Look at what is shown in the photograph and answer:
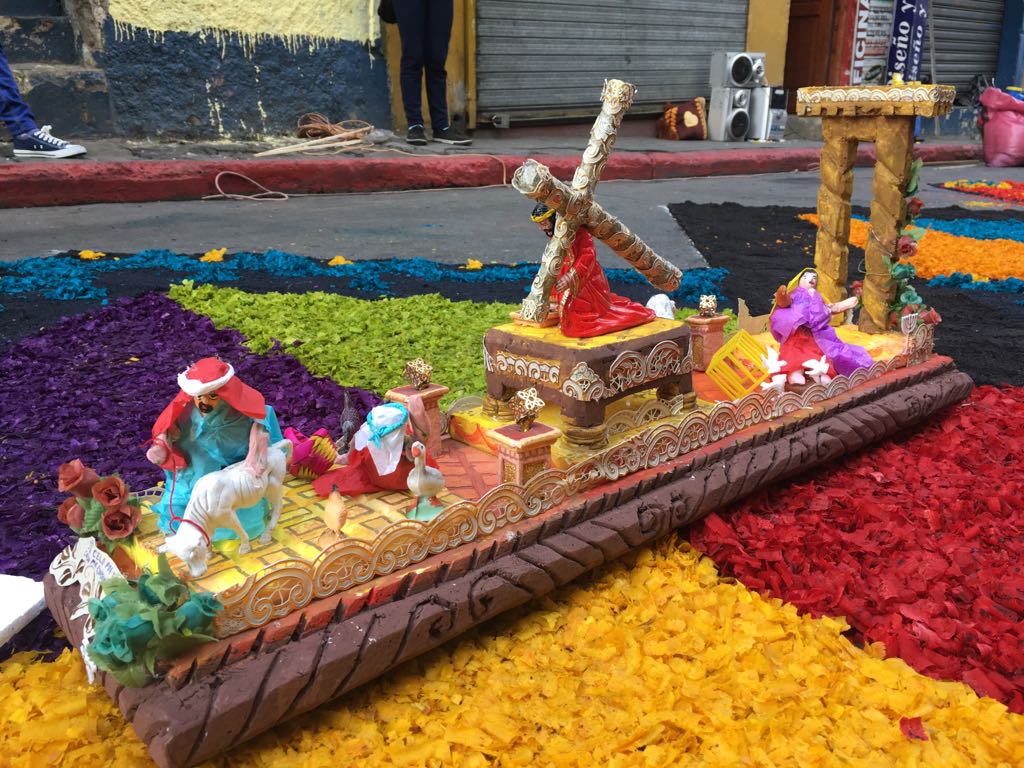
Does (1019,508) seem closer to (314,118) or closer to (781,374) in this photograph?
(781,374)

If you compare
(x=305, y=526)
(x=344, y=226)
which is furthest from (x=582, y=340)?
(x=344, y=226)

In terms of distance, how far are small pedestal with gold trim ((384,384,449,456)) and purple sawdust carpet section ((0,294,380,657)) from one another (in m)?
0.81

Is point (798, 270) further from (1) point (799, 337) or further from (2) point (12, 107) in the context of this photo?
(2) point (12, 107)

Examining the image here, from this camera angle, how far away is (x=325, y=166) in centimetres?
852

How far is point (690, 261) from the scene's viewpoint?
651cm

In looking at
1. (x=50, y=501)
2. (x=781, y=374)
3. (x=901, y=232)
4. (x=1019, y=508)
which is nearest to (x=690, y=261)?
(x=901, y=232)

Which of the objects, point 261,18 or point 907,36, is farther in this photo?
point 907,36

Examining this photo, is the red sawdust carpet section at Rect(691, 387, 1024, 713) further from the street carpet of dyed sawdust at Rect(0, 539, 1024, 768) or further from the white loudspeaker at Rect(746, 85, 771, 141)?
the white loudspeaker at Rect(746, 85, 771, 141)

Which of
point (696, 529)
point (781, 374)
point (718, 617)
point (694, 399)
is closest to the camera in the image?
point (718, 617)

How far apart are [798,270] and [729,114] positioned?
8.07m

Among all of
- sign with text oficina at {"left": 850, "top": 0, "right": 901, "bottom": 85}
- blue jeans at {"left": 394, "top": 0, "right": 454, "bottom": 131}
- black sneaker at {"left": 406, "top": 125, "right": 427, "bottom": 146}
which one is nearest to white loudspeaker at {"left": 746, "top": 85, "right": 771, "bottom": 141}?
sign with text oficina at {"left": 850, "top": 0, "right": 901, "bottom": 85}

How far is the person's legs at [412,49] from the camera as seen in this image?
9359mm

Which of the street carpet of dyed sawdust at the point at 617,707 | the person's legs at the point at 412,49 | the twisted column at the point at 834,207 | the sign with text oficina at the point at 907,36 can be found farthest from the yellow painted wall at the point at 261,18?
the sign with text oficina at the point at 907,36

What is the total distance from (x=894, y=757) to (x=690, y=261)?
192 inches
